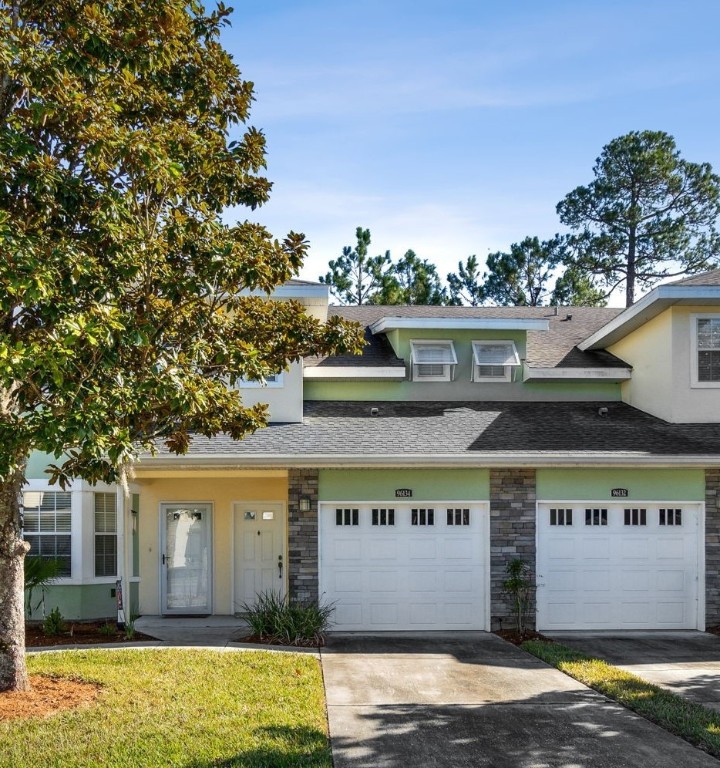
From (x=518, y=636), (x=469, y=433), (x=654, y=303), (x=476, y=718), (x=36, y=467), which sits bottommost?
(x=518, y=636)

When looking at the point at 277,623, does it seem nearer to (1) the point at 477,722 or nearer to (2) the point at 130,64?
(1) the point at 477,722

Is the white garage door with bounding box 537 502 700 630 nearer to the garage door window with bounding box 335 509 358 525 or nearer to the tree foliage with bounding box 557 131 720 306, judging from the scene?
the garage door window with bounding box 335 509 358 525

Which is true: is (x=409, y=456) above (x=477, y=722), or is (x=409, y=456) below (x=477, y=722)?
above

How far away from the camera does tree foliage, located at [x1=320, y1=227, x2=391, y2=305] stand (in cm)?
3222

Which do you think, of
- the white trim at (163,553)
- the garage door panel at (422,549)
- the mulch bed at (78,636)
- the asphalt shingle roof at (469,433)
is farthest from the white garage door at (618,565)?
the mulch bed at (78,636)

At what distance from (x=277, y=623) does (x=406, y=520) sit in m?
2.72

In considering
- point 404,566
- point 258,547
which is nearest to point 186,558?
point 258,547

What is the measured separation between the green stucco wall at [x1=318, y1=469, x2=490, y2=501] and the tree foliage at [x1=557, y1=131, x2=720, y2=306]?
22367 mm

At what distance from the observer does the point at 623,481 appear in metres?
13.5

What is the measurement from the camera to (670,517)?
531 inches

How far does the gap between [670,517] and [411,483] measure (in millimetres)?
4194

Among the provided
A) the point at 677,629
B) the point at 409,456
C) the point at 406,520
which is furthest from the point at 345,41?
the point at 677,629

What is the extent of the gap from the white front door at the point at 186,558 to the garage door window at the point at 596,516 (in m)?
6.59

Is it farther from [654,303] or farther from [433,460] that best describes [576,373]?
[433,460]
